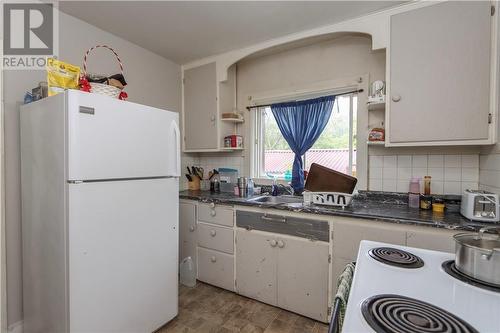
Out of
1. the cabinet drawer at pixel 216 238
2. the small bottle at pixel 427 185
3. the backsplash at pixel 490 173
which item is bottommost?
the cabinet drawer at pixel 216 238

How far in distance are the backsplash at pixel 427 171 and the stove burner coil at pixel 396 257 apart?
3.74 ft

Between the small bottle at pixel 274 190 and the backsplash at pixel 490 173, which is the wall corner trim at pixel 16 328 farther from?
the backsplash at pixel 490 173

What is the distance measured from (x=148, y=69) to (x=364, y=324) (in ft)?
9.21

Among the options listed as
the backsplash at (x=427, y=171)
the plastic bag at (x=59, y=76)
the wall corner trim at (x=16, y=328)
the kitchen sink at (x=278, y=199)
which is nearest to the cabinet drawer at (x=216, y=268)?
the kitchen sink at (x=278, y=199)

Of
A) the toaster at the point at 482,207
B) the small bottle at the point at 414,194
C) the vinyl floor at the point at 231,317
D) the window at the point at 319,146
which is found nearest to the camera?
the toaster at the point at 482,207

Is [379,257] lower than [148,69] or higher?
lower

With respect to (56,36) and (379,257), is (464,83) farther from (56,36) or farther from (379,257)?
(56,36)

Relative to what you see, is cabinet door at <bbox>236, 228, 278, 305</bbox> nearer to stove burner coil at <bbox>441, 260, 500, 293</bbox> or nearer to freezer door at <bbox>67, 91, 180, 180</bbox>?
freezer door at <bbox>67, 91, 180, 180</bbox>

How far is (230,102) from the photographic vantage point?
9.24 ft

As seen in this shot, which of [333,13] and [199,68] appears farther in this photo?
[199,68]

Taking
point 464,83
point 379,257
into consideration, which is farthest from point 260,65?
point 379,257

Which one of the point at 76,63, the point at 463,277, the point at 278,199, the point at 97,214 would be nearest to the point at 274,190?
the point at 278,199

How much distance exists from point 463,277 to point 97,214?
1.65 m

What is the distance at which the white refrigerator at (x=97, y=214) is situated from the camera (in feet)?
4.15
